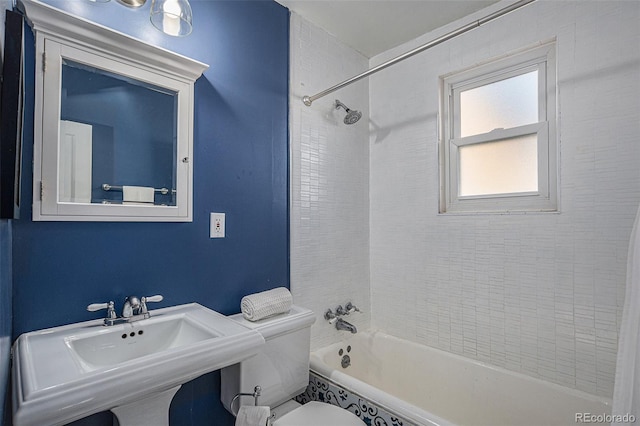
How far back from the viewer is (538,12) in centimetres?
169

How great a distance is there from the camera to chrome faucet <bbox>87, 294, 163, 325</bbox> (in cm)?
114

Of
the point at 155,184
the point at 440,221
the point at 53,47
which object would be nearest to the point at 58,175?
the point at 155,184

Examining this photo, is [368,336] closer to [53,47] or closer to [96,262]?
[96,262]

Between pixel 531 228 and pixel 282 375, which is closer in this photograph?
pixel 282 375

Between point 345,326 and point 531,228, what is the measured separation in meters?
1.19

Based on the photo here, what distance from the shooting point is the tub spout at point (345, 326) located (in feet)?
6.65

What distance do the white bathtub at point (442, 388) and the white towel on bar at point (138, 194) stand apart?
1.16 m

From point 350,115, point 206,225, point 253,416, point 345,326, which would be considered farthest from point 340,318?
point 350,115

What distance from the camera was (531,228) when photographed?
170 cm

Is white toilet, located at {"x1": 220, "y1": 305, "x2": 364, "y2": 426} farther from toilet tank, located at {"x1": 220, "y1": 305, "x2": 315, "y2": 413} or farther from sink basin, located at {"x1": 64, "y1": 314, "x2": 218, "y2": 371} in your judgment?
sink basin, located at {"x1": 64, "y1": 314, "x2": 218, "y2": 371}

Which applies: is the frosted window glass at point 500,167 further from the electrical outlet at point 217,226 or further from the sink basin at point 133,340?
the sink basin at point 133,340

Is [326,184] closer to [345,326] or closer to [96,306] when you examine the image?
[345,326]

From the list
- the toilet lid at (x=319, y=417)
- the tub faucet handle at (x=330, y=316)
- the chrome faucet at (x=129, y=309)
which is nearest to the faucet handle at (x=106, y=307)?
the chrome faucet at (x=129, y=309)

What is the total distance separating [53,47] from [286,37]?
3.74ft
